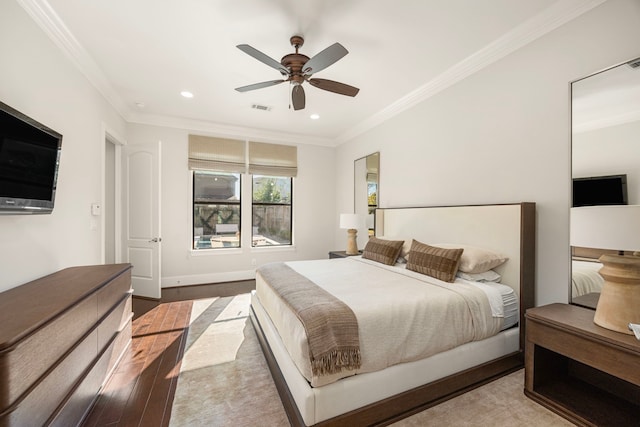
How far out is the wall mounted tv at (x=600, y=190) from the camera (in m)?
1.76

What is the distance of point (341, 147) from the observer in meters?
5.61

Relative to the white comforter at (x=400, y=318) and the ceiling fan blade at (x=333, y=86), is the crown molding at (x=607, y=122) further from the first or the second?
the ceiling fan blade at (x=333, y=86)

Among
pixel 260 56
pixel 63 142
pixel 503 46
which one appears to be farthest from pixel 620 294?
pixel 63 142

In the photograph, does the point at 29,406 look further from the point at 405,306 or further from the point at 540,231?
the point at 540,231

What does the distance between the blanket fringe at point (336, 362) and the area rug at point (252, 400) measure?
1.68 feet

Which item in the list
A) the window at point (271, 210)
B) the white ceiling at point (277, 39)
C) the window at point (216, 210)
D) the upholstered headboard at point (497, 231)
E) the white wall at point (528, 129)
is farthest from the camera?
the window at point (271, 210)

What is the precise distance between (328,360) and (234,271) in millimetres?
3949

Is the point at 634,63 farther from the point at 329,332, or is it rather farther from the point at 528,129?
the point at 329,332

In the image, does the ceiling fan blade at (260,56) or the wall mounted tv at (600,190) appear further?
the ceiling fan blade at (260,56)

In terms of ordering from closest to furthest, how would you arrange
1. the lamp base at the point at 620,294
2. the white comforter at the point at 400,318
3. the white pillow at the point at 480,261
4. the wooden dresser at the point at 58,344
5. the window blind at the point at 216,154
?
the wooden dresser at the point at 58,344
the lamp base at the point at 620,294
the white comforter at the point at 400,318
the white pillow at the point at 480,261
the window blind at the point at 216,154

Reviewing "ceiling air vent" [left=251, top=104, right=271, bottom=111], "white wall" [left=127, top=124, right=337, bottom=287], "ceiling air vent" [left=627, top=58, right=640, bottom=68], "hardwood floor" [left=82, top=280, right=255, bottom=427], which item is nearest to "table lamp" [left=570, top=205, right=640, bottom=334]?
"ceiling air vent" [left=627, top=58, right=640, bottom=68]

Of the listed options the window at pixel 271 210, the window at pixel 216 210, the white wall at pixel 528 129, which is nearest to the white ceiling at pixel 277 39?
the white wall at pixel 528 129

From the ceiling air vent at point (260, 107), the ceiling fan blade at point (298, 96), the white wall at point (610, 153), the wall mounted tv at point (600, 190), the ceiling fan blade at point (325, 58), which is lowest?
the wall mounted tv at point (600, 190)

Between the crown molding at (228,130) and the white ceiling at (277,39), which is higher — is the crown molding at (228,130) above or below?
below
